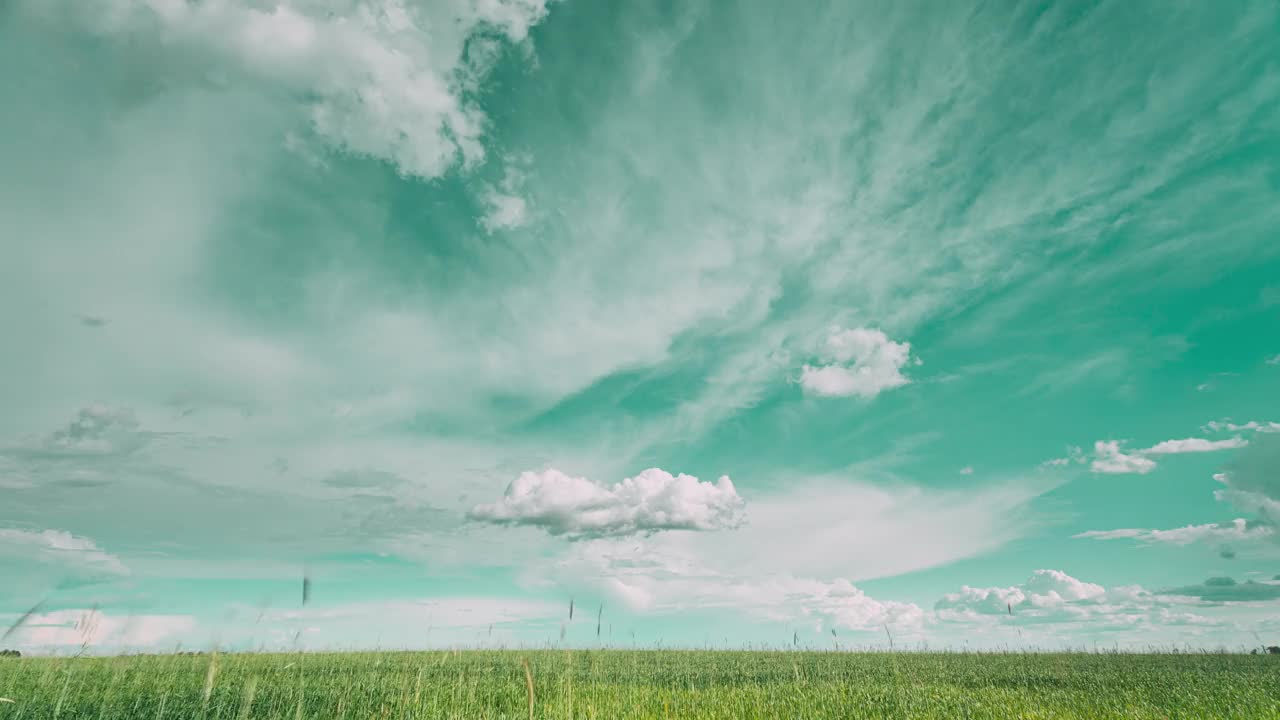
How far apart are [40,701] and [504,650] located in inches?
1119

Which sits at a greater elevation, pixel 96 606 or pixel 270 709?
pixel 96 606

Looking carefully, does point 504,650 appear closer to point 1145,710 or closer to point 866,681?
point 866,681

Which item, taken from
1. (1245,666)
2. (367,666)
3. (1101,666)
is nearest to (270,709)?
(367,666)

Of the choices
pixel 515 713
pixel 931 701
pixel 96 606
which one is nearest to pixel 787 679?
pixel 931 701

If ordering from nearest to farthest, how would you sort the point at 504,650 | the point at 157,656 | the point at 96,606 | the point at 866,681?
1. the point at 96,606
2. the point at 866,681
3. the point at 157,656
4. the point at 504,650

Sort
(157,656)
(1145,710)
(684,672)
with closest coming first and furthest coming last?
(1145,710), (684,672), (157,656)

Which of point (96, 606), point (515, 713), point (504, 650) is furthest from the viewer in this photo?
point (504, 650)

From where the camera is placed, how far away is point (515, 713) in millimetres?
12336

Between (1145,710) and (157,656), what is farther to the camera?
(157,656)

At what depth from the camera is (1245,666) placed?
86.9 feet

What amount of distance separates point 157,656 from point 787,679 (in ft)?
85.9

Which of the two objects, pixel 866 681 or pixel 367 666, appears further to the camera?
pixel 367 666

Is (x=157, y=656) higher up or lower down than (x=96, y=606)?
lower down

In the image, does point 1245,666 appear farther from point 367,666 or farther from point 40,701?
point 40,701
